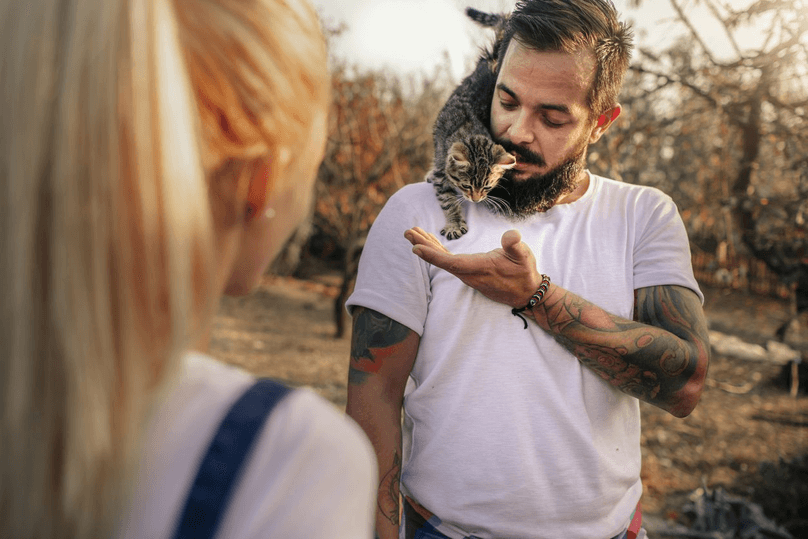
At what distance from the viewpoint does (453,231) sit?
5.67 feet

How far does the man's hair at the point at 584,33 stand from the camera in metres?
1.64

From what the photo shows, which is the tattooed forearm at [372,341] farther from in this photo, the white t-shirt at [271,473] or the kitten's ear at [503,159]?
the white t-shirt at [271,473]

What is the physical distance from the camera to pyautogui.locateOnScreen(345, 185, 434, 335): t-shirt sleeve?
1.58 m

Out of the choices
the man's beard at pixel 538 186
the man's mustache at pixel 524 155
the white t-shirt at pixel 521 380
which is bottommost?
the white t-shirt at pixel 521 380

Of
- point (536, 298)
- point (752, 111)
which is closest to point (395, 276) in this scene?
point (536, 298)

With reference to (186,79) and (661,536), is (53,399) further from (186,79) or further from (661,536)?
(661,536)

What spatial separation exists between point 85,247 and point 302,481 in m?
0.36

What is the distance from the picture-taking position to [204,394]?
26.2 inches

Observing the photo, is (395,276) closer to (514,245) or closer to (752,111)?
(514,245)

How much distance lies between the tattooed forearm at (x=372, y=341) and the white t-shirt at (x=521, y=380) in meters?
0.05

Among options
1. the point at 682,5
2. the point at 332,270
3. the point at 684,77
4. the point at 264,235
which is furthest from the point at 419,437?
the point at 332,270

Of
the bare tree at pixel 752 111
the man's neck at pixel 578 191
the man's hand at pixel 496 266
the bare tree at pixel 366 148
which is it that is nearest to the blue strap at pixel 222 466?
the man's hand at pixel 496 266

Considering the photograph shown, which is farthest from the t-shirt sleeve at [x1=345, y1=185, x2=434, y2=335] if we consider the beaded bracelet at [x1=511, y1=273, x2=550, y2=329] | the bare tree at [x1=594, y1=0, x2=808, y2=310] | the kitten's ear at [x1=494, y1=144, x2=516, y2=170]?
the bare tree at [x1=594, y1=0, x2=808, y2=310]

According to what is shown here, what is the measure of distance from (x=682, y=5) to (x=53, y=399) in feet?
16.9
